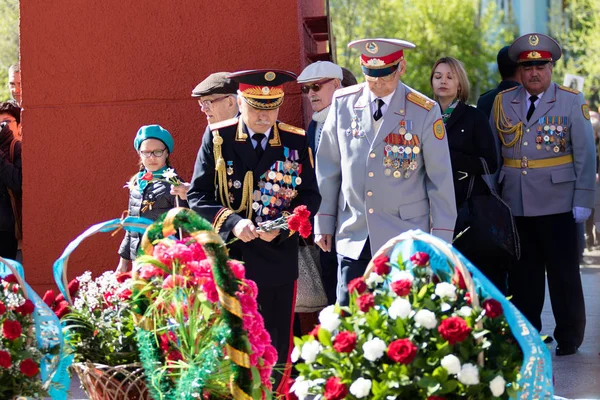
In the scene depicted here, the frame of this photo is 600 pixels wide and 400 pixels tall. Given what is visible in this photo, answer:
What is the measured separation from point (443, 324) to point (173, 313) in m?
1.05

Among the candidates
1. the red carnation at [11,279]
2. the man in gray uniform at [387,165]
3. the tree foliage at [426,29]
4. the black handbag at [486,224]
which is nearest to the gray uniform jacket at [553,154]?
the black handbag at [486,224]

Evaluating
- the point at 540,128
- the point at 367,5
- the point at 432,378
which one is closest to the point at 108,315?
the point at 432,378

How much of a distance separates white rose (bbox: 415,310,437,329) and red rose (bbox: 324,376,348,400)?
33 centimetres

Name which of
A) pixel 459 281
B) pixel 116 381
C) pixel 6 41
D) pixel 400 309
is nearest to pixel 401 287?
pixel 400 309

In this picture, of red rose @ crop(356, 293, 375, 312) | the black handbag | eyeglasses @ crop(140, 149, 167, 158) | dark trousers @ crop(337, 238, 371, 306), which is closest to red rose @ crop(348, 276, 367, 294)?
red rose @ crop(356, 293, 375, 312)

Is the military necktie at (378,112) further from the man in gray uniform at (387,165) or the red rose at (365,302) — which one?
the red rose at (365,302)

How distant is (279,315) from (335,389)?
1917 mm

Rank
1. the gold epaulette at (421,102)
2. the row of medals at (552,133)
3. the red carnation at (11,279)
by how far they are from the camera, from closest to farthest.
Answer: the red carnation at (11,279) < the gold epaulette at (421,102) < the row of medals at (552,133)

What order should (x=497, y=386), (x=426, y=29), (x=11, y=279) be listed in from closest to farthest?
(x=497, y=386) → (x=11, y=279) → (x=426, y=29)

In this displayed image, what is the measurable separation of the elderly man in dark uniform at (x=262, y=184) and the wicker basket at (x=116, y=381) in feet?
4.63

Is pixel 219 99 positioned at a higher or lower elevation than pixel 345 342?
higher

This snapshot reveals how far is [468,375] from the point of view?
3.43 m

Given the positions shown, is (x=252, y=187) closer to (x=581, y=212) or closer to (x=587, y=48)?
(x=581, y=212)

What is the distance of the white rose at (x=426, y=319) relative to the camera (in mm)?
3559
